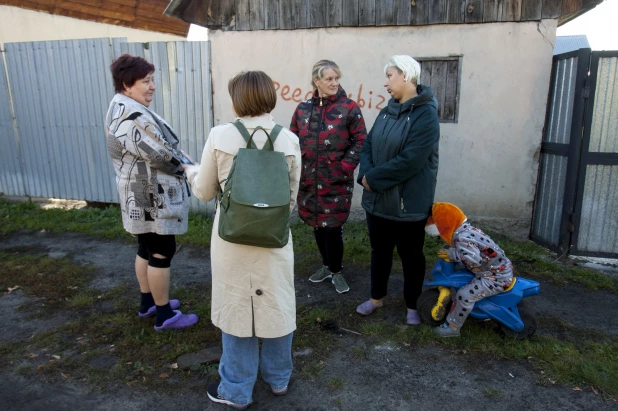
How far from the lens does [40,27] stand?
316 inches

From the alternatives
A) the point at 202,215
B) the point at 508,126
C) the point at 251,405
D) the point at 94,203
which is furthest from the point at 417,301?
the point at 94,203

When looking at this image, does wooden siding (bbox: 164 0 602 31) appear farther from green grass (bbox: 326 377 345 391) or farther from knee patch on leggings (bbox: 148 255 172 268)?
green grass (bbox: 326 377 345 391)

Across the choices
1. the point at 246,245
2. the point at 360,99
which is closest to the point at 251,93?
the point at 246,245

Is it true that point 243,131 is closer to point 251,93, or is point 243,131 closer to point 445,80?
point 251,93

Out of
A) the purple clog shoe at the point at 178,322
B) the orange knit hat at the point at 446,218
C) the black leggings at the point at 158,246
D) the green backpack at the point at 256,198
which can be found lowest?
the purple clog shoe at the point at 178,322

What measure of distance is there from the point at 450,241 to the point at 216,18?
4.61 meters

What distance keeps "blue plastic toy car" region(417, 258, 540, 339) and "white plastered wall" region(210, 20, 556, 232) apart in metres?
2.62

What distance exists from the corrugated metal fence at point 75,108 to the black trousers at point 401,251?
12.2 feet

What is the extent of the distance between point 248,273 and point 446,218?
1.60 m

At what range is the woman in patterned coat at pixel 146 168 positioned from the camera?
9.96 feet

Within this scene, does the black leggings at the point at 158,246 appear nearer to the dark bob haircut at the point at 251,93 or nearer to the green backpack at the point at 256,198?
the green backpack at the point at 256,198

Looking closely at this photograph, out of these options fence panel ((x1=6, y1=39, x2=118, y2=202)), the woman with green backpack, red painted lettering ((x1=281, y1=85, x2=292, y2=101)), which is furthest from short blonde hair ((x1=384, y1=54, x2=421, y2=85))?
fence panel ((x1=6, y1=39, x2=118, y2=202))

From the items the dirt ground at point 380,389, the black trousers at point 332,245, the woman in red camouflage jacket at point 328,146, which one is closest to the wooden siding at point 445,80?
the woman in red camouflage jacket at point 328,146

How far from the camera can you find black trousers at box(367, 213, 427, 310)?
132 inches
